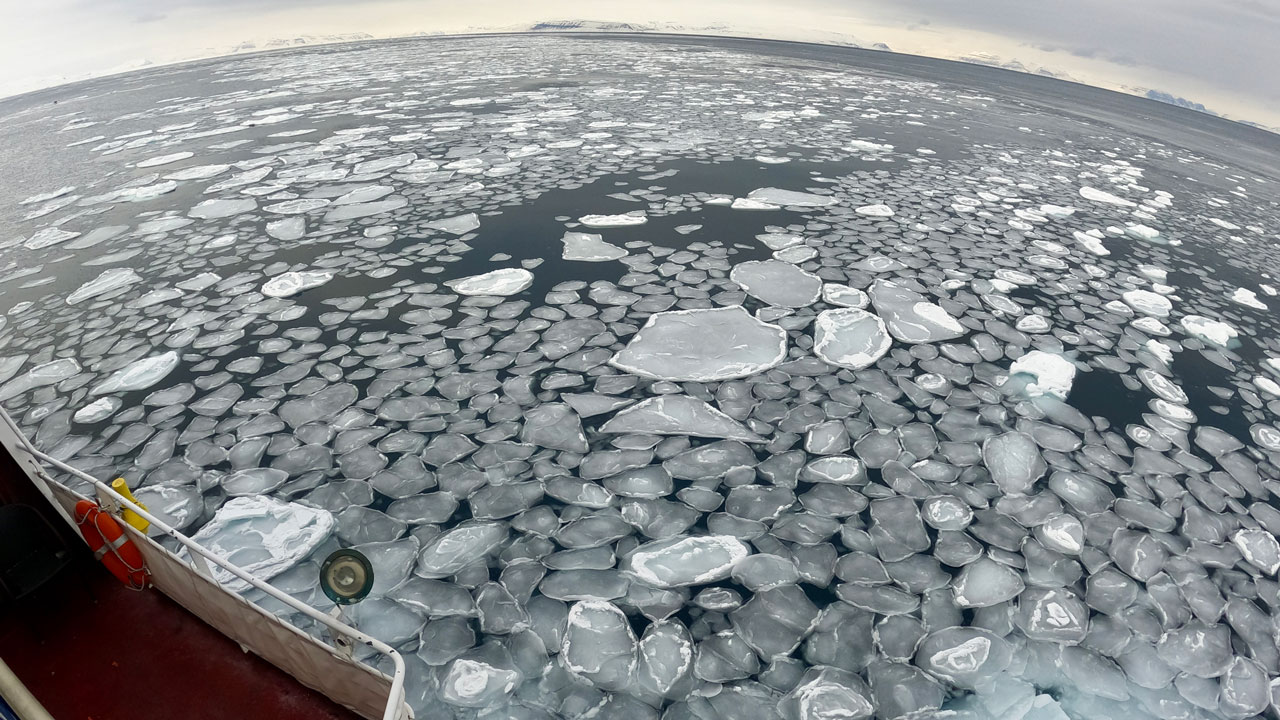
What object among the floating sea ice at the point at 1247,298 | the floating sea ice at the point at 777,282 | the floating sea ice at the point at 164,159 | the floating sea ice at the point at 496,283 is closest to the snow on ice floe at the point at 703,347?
the floating sea ice at the point at 777,282

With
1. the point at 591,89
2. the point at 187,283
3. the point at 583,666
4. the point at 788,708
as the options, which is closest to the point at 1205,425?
the point at 788,708

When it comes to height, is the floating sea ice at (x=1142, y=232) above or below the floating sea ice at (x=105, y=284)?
above

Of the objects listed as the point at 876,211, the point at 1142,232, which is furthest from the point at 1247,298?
the point at 876,211

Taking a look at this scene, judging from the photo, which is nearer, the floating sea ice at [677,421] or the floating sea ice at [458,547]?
the floating sea ice at [458,547]

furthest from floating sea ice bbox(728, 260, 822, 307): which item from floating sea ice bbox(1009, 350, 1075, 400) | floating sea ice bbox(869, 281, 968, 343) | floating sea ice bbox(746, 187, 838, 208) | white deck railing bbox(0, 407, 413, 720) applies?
white deck railing bbox(0, 407, 413, 720)

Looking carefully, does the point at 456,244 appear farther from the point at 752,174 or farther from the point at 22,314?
the point at 752,174

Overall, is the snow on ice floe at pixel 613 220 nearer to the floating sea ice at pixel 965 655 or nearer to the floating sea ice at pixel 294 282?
the floating sea ice at pixel 294 282
